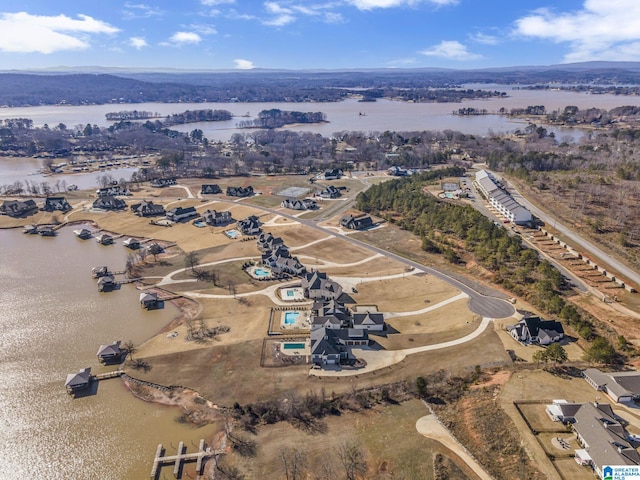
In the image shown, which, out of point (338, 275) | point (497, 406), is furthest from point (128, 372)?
point (497, 406)

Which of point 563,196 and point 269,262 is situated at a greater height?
point 563,196

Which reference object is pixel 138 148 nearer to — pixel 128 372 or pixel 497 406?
pixel 128 372

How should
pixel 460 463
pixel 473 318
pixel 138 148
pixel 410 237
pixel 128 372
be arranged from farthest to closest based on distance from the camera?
pixel 138 148 < pixel 410 237 < pixel 473 318 < pixel 128 372 < pixel 460 463

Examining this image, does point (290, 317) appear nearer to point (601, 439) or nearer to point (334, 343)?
point (334, 343)

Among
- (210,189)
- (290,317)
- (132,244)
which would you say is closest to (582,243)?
(290,317)

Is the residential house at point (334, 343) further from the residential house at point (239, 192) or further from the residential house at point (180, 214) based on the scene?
the residential house at point (239, 192)

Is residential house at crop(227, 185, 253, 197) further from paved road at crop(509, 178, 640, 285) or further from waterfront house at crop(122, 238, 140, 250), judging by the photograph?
paved road at crop(509, 178, 640, 285)

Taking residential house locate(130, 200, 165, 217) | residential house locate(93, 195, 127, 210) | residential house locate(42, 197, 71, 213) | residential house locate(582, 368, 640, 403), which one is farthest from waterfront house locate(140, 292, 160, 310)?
residential house locate(42, 197, 71, 213)
